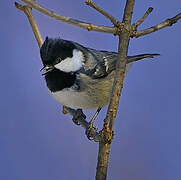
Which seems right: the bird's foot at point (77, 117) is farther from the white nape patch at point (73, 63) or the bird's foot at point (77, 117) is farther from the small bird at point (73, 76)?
the white nape patch at point (73, 63)

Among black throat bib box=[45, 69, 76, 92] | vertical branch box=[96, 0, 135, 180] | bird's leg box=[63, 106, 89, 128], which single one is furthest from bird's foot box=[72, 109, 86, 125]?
vertical branch box=[96, 0, 135, 180]

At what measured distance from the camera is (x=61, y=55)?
37.8 inches

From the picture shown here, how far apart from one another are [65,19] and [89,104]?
1.62 feet

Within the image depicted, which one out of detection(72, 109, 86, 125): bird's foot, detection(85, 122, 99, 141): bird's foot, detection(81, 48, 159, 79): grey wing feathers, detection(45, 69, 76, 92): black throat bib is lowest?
detection(85, 122, 99, 141): bird's foot

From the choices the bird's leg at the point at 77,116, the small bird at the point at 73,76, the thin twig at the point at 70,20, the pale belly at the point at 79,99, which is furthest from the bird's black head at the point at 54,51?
the thin twig at the point at 70,20

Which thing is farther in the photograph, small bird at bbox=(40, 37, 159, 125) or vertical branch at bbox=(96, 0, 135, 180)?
small bird at bbox=(40, 37, 159, 125)

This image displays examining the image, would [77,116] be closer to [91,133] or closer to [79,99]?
[79,99]

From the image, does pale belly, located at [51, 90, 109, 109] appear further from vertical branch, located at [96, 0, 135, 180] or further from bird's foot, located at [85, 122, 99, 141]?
vertical branch, located at [96, 0, 135, 180]

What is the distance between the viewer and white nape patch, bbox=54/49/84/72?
98cm

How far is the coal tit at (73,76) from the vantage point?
0.94 metres

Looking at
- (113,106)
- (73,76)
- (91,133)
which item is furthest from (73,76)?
(113,106)

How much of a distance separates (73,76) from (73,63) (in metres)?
0.04

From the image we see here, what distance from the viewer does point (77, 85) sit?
1.01 meters

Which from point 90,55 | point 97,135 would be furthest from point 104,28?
point 90,55
